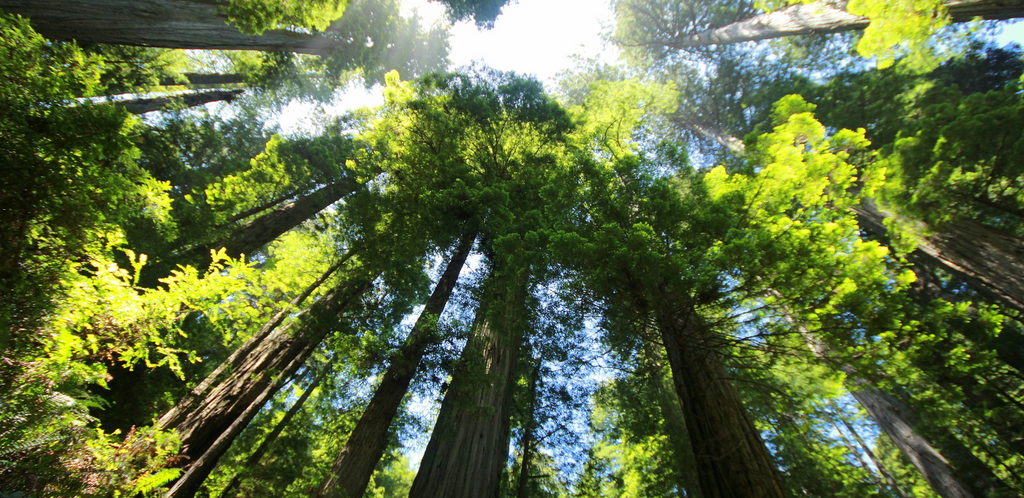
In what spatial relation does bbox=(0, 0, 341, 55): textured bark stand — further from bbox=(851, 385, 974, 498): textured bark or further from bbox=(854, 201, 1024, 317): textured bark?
bbox=(851, 385, 974, 498): textured bark

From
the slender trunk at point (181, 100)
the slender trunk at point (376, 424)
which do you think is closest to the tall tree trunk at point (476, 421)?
the slender trunk at point (376, 424)

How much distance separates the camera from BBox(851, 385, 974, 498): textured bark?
681 centimetres

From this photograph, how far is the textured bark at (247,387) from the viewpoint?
4.45 meters

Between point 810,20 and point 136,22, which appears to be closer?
point 136,22

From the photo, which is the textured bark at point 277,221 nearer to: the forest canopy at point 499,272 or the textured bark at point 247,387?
the forest canopy at point 499,272

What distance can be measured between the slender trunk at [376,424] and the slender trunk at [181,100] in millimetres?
8715

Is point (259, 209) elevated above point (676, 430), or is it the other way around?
point (259, 209)

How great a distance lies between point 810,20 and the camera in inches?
330

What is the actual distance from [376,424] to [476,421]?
1.39m

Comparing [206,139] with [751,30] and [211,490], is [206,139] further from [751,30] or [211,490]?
[751,30]

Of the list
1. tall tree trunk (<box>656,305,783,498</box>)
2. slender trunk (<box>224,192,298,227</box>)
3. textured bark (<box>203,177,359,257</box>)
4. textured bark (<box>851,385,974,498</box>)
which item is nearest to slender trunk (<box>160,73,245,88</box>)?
textured bark (<box>203,177,359,257</box>)

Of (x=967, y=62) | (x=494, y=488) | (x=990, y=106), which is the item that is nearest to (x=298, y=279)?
(x=494, y=488)

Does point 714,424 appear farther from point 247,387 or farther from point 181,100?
point 181,100

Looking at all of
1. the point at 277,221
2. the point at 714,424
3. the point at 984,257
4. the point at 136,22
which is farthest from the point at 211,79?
the point at 984,257
